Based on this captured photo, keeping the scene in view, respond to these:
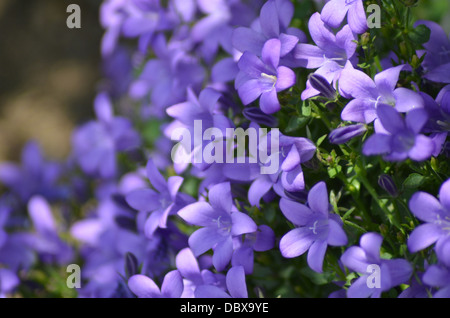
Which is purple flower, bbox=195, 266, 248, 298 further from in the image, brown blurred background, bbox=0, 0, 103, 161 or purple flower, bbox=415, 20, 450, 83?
brown blurred background, bbox=0, 0, 103, 161

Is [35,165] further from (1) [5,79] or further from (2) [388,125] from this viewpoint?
(2) [388,125]

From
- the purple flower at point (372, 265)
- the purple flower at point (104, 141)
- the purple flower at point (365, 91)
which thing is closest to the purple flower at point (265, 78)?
the purple flower at point (365, 91)

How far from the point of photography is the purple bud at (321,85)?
1132 mm

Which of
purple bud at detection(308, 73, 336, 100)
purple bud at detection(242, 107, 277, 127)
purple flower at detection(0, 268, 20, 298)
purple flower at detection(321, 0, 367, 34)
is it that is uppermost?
purple flower at detection(321, 0, 367, 34)

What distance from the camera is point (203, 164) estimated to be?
1.26 m

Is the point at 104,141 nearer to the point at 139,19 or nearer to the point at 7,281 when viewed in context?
the point at 139,19

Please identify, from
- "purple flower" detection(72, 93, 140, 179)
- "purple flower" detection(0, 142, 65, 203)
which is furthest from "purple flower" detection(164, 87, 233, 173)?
"purple flower" detection(0, 142, 65, 203)

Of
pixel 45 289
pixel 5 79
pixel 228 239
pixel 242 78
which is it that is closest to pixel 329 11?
pixel 242 78

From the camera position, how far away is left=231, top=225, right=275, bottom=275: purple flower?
48.0 inches

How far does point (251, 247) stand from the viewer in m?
1.24

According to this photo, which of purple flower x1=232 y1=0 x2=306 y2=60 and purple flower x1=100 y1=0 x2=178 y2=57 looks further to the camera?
purple flower x1=100 y1=0 x2=178 y2=57

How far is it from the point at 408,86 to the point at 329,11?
0.26 m

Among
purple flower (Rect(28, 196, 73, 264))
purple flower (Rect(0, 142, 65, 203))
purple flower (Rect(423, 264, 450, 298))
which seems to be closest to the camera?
purple flower (Rect(423, 264, 450, 298))

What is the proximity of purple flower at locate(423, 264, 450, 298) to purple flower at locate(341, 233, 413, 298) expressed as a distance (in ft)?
0.19
